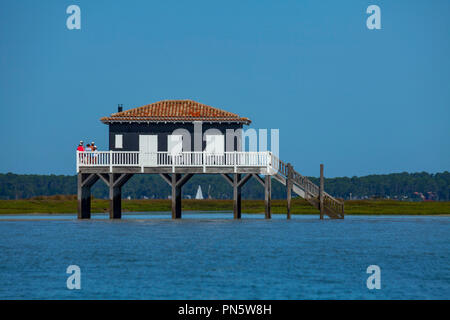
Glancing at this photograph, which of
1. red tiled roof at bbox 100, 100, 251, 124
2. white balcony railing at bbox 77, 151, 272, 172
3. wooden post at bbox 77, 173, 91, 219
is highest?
red tiled roof at bbox 100, 100, 251, 124

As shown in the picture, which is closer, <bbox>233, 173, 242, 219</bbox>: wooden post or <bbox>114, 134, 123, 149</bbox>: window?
<bbox>233, 173, 242, 219</bbox>: wooden post

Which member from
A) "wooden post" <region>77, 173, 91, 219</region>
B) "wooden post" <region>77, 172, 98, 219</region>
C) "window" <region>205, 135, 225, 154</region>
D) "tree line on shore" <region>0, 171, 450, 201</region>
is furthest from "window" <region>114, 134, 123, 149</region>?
"tree line on shore" <region>0, 171, 450, 201</region>

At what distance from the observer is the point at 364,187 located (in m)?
194

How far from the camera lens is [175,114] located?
2221 inches

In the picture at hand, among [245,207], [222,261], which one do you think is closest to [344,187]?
[245,207]

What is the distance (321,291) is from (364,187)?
170458mm

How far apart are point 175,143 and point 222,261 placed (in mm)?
22939

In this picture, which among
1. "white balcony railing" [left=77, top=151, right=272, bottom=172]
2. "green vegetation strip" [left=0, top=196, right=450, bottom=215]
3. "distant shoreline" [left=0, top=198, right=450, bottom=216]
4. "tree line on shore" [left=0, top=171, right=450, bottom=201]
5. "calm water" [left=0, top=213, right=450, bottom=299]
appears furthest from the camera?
"tree line on shore" [left=0, top=171, right=450, bottom=201]

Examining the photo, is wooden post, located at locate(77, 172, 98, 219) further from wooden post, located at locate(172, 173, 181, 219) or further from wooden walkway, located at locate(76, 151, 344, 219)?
wooden post, located at locate(172, 173, 181, 219)

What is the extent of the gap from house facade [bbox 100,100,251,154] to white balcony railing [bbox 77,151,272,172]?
111 centimetres

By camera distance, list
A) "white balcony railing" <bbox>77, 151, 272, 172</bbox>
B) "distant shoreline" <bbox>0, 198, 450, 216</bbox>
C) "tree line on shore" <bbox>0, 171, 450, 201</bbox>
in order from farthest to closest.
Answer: "tree line on shore" <bbox>0, 171, 450, 201</bbox> → "distant shoreline" <bbox>0, 198, 450, 216</bbox> → "white balcony railing" <bbox>77, 151, 272, 172</bbox>

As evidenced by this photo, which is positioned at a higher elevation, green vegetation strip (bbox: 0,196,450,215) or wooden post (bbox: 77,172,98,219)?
wooden post (bbox: 77,172,98,219)

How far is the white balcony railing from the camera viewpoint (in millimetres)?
54531

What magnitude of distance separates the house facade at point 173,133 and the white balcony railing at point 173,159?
3.63ft
